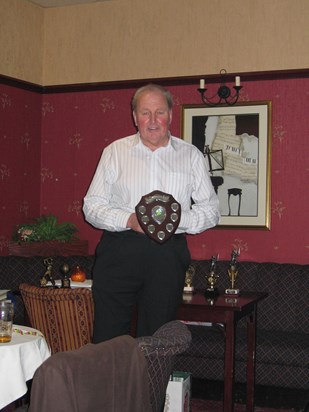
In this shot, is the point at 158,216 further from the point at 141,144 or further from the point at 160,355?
the point at 160,355

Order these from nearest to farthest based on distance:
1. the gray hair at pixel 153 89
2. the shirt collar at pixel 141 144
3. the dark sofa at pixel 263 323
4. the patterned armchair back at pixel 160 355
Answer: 1. the patterned armchair back at pixel 160 355
2. the gray hair at pixel 153 89
3. the shirt collar at pixel 141 144
4. the dark sofa at pixel 263 323

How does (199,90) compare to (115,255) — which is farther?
(199,90)

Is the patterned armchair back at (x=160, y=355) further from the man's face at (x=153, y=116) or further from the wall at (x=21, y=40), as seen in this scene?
the wall at (x=21, y=40)

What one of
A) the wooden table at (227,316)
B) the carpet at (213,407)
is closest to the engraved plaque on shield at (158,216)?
the wooden table at (227,316)

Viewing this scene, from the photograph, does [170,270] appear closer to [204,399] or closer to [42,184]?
[204,399]

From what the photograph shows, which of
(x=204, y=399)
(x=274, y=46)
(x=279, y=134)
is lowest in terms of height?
(x=204, y=399)

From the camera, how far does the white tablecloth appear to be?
2.46 meters

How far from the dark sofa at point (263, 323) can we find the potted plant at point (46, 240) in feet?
0.35

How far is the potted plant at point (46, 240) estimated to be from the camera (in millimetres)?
5352

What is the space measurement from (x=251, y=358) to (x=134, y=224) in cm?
205

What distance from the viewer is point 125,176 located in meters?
2.75

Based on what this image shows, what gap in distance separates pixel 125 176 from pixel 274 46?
2894 millimetres

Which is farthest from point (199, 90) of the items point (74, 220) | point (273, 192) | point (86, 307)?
point (86, 307)

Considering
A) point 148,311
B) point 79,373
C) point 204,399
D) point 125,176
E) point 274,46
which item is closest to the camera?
point 79,373
